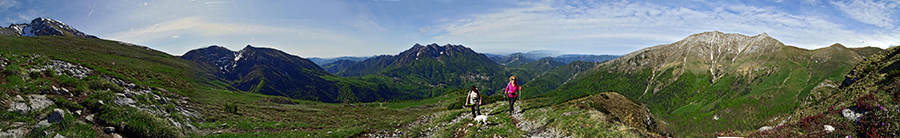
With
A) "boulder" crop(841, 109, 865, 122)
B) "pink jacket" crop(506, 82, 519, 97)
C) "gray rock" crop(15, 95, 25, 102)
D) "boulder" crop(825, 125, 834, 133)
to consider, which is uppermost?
"gray rock" crop(15, 95, 25, 102)

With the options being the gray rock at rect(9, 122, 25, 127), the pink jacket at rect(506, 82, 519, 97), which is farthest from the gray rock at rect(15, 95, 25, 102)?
the pink jacket at rect(506, 82, 519, 97)

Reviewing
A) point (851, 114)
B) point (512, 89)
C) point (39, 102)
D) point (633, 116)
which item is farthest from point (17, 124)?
point (851, 114)

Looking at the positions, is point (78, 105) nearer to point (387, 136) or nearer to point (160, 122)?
point (160, 122)

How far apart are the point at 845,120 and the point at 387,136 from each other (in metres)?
20.8

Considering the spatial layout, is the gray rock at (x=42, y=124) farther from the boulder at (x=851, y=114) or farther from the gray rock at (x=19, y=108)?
the boulder at (x=851, y=114)

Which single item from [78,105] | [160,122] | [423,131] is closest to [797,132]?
[423,131]

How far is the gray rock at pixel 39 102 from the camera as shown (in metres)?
10.0

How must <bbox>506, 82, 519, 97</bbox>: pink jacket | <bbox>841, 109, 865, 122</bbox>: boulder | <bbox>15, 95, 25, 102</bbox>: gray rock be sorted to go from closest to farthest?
1. <bbox>15, 95, 25, 102</bbox>: gray rock
2. <bbox>841, 109, 865, 122</bbox>: boulder
3. <bbox>506, 82, 519, 97</bbox>: pink jacket

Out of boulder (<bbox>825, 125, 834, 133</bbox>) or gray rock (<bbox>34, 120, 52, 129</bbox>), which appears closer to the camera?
gray rock (<bbox>34, 120, 52, 129</bbox>)

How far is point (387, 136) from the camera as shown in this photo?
56.1 ft

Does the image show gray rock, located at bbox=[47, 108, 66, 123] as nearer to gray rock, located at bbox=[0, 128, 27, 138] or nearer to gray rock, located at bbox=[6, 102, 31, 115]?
gray rock, located at bbox=[6, 102, 31, 115]

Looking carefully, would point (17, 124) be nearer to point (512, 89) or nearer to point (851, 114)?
point (512, 89)

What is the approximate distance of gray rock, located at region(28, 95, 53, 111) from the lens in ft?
32.9

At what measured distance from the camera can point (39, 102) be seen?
10.6 m
